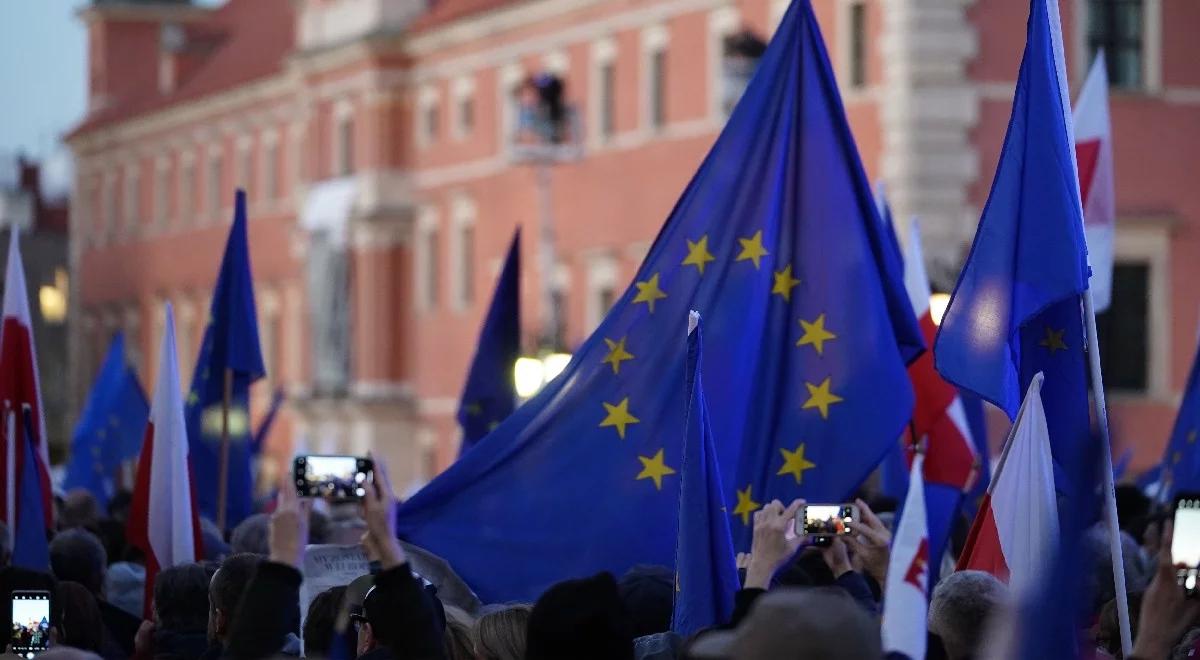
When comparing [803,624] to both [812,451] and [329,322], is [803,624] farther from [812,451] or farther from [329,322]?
[329,322]

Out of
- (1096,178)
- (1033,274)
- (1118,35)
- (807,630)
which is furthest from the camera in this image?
(1118,35)

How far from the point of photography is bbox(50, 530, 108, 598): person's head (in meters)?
11.0

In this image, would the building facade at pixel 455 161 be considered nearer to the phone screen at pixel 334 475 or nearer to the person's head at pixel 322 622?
the person's head at pixel 322 622

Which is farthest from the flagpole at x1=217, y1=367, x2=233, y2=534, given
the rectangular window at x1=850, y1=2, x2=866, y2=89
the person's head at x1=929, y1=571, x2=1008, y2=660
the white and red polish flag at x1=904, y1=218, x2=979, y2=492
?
the rectangular window at x1=850, y1=2, x2=866, y2=89

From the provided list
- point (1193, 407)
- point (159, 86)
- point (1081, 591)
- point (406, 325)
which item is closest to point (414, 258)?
point (406, 325)

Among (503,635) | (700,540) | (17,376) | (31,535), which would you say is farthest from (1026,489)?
(17,376)

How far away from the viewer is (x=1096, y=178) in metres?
14.2

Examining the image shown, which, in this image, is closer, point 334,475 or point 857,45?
point 334,475

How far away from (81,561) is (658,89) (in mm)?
31763

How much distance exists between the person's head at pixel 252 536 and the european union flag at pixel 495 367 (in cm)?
497

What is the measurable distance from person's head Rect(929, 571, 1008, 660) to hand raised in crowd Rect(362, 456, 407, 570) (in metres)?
1.43

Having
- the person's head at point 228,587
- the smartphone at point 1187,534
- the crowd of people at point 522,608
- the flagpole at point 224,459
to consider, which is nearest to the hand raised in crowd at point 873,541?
the crowd of people at point 522,608

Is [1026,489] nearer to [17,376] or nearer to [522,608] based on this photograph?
[522,608]

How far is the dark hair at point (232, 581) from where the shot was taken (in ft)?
27.6
